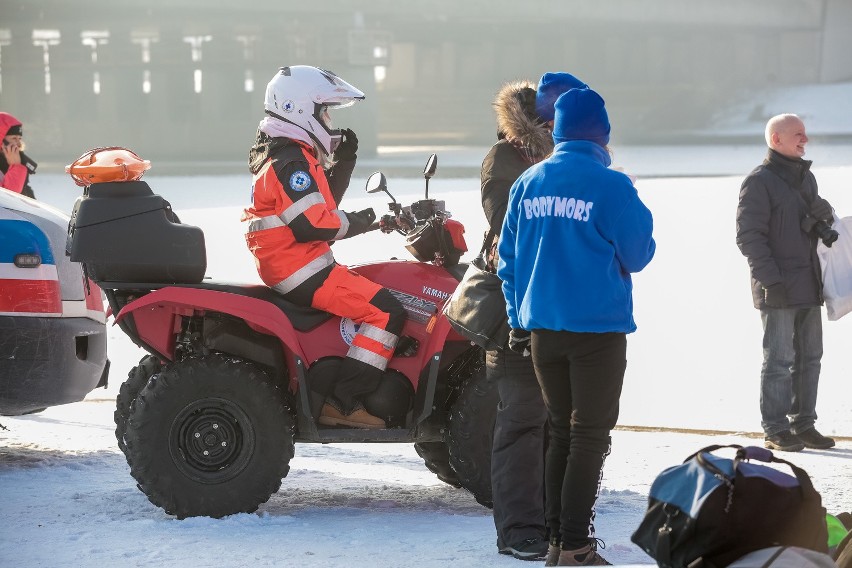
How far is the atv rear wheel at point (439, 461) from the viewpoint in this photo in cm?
639

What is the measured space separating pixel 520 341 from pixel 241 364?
4.36ft

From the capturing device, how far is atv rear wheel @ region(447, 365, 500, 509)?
562 cm

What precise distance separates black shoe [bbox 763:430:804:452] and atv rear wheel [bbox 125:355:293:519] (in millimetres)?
2629

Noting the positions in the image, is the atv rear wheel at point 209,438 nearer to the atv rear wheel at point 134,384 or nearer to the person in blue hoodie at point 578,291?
the atv rear wheel at point 134,384

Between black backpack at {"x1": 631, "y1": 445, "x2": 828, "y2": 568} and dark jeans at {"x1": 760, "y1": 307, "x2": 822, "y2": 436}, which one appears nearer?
black backpack at {"x1": 631, "y1": 445, "x2": 828, "y2": 568}

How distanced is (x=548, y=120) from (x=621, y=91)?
5583cm

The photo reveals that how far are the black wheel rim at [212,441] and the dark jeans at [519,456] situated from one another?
1111 millimetres

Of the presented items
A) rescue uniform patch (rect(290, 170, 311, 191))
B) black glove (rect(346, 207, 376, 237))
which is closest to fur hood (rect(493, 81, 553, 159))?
black glove (rect(346, 207, 376, 237))

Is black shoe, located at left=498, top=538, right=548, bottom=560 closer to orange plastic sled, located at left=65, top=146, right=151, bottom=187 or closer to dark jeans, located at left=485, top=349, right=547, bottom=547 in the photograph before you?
Result: dark jeans, located at left=485, top=349, right=547, bottom=547

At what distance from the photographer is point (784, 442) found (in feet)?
23.1

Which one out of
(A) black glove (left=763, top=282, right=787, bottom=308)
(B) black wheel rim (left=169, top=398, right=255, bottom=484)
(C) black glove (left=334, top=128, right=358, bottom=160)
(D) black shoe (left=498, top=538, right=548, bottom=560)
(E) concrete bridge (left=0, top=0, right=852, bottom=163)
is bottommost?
(D) black shoe (left=498, top=538, right=548, bottom=560)

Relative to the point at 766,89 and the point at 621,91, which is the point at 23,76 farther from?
the point at 766,89

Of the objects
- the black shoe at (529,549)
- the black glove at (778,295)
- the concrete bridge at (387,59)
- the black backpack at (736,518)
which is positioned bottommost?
the black shoe at (529,549)

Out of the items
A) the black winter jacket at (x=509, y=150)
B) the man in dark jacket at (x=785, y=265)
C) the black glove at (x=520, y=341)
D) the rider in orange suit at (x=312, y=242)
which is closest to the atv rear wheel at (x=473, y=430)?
the rider in orange suit at (x=312, y=242)
